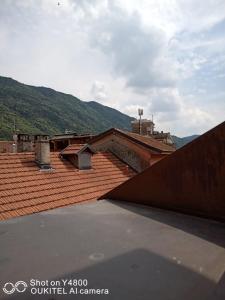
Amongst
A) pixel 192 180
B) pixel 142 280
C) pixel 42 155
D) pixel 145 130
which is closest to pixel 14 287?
pixel 142 280

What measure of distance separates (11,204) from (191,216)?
8.50 meters

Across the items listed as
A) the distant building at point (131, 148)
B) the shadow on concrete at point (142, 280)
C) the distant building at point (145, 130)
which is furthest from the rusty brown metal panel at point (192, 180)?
the distant building at point (145, 130)

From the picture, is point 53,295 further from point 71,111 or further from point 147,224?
point 71,111

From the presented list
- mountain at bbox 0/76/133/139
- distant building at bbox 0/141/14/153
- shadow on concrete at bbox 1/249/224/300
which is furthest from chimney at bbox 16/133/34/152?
mountain at bbox 0/76/133/139

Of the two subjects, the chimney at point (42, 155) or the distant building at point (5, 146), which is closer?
the chimney at point (42, 155)

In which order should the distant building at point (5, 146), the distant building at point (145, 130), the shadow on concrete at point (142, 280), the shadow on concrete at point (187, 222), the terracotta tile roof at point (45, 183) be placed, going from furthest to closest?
the distant building at point (145, 130) < the distant building at point (5, 146) < the terracotta tile roof at point (45, 183) < the shadow on concrete at point (187, 222) < the shadow on concrete at point (142, 280)

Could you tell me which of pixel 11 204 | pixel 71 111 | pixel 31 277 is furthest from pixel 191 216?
pixel 71 111

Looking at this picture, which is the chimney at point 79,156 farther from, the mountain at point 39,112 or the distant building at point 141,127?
the mountain at point 39,112

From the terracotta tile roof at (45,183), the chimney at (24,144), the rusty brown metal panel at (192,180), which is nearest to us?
the rusty brown metal panel at (192,180)

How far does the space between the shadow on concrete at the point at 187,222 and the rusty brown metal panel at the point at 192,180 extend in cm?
6

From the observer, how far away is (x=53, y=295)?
135 centimetres

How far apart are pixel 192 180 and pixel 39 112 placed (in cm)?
12679

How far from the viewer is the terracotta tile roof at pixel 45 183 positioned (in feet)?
33.8

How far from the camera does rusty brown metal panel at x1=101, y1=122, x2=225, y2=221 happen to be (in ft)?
7.85
